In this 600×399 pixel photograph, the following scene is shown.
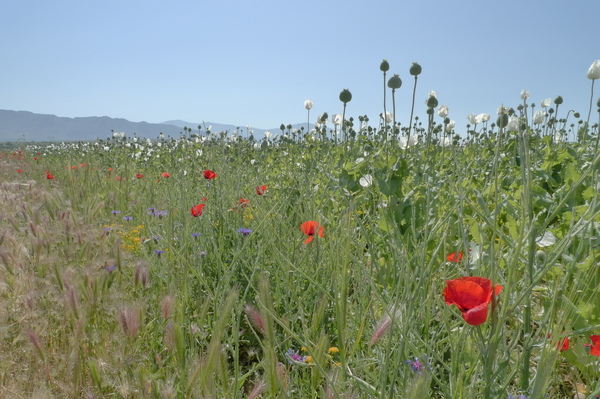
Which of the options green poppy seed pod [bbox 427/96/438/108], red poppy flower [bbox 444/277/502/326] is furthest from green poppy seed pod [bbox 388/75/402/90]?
red poppy flower [bbox 444/277/502/326]

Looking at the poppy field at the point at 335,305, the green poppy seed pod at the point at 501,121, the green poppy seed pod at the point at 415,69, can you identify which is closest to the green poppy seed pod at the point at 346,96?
the poppy field at the point at 335,305

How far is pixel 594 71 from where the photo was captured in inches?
65.2

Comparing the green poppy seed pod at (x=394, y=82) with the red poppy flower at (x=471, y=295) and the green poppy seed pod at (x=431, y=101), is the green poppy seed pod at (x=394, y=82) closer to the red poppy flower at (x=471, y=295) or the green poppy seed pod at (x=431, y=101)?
the green poppy seed pod at (x=431, y=101)

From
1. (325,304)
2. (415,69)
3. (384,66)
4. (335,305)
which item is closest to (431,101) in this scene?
(415,69)

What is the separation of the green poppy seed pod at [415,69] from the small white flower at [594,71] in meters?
0.62

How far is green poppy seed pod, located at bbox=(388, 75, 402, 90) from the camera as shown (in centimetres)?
202

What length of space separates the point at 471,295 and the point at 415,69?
4.90 feet

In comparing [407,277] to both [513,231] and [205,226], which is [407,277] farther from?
[205,226]

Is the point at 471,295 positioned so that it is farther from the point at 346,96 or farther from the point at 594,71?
the point at 346,96

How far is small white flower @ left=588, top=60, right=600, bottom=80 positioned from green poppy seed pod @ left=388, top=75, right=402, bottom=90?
71cm

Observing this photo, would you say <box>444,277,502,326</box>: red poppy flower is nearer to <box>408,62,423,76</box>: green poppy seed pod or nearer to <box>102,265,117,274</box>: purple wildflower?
<box>102,265,117,274</box>: purple wildflower

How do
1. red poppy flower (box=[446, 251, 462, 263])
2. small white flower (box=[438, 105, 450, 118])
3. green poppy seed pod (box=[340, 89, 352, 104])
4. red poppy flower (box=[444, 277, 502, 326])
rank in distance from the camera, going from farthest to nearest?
1. small white flower (box=[438, 105, 450, 118])
2. green poppy seed pod (box=[340, 89, 352, 104])
3. red poppy flower (box=[446, 251, 462, 263])
4. red poppy flower (box=[444, 277, 502, 326])

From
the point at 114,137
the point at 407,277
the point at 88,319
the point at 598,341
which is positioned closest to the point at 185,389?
the point at 407,277

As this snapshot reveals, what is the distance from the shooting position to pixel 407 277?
76 cm
